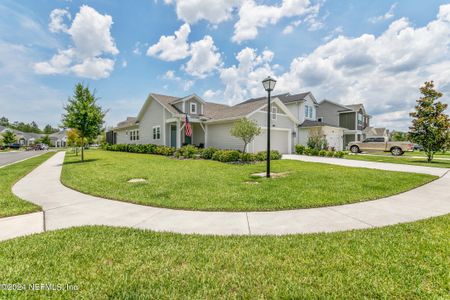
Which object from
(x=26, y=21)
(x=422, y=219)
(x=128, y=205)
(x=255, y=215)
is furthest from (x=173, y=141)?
(x=422, y=219)

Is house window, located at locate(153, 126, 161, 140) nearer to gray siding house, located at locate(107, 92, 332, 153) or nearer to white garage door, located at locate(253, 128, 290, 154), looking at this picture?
gray siding house, located at locate(107, 92, 332, 153)

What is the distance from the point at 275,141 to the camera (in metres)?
20.3

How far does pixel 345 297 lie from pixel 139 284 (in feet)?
7.07

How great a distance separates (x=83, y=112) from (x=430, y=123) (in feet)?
79.8

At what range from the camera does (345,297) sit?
212 centimetres

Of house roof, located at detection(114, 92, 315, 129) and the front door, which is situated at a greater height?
house roof, located at detection(114, 92, 315, 129)

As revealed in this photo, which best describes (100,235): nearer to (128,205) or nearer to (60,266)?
(60,266)

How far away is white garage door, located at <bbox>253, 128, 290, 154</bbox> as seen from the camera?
1862 cm

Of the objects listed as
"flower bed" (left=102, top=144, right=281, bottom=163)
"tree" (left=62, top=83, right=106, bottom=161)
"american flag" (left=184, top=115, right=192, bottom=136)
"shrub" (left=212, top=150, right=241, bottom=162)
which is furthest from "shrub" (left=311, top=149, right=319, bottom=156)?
"tree" (left=62, top=83, right=106, bottom=161)

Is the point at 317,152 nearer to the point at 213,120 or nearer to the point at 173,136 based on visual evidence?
the point at 213,120

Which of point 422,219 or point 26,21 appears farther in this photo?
point 26,21

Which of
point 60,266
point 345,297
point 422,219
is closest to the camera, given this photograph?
→ point 345,297

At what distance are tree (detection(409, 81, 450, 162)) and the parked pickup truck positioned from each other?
18.0 ft

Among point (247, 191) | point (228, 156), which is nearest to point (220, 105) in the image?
point (228, 156)
